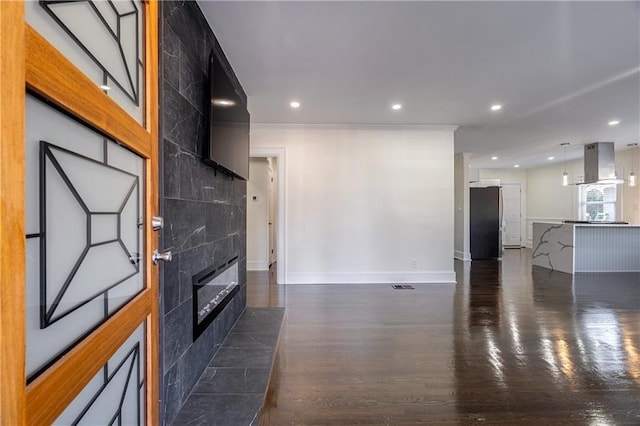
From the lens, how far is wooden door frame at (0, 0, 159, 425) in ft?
1.63

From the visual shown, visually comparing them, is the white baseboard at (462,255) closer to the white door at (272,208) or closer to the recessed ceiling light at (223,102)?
the white door at (272,208)

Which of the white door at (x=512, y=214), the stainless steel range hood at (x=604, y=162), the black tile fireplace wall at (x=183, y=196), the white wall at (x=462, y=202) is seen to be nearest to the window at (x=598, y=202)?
the white door at (x=512, y=214)

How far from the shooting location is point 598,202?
26.4ft

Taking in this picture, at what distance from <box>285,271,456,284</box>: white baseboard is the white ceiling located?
236 centimetres

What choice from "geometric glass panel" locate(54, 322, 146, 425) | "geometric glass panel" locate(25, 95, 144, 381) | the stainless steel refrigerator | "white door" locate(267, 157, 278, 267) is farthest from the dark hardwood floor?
the stainless steel refrigerator

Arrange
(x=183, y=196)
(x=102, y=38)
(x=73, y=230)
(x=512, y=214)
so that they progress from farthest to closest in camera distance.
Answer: (x=512, y=214), (x=183, y=196), (x=102, y=38), (x=73, y=230)

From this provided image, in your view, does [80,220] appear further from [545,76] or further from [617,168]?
[617,168]

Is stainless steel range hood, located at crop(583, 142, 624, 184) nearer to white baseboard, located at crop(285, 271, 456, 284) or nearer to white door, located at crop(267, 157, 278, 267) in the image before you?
white baseboard, located at crop(285, 271, 456, 284)

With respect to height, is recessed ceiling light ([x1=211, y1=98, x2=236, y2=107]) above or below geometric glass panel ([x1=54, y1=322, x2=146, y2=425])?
above

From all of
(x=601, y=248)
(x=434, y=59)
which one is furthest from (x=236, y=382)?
(x=601, y=248)

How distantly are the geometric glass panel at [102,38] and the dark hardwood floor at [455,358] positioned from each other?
1.75 meters

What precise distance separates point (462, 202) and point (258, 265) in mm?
4847

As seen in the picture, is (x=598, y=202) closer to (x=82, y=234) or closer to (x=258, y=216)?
(x=258, y=216)

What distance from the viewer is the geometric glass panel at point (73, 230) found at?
64 cm
